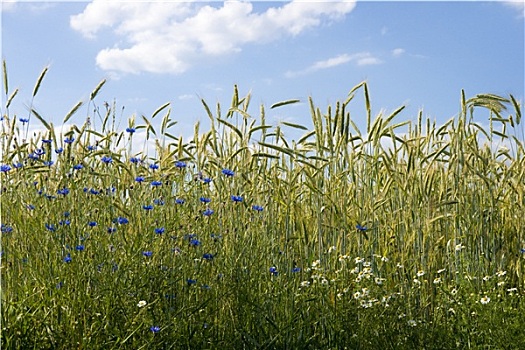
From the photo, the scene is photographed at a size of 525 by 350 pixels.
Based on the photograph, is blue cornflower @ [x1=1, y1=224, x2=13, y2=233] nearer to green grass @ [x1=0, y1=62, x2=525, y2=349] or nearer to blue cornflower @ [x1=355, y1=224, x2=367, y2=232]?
green grass @ [x1=0, y1=62, x2=525, y2=349]

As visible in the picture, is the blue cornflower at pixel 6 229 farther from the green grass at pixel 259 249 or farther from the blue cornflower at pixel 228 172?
the blue cornflower at pixel 228 172

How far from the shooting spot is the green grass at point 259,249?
2.80 meters

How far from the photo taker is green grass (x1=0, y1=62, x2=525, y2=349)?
2803 millimetres

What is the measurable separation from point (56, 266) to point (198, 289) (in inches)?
25.6

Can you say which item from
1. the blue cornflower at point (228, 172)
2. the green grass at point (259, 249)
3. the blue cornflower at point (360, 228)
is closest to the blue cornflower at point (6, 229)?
the green grass at point (259, 249)

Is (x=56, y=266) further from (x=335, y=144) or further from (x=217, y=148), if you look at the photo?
(x=335, y=144)

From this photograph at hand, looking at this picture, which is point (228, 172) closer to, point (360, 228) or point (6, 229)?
point (360, 228)

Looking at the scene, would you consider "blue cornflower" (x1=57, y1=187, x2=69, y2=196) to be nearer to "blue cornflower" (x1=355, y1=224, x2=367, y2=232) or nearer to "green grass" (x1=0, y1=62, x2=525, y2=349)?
"green grass" (x1=0, y1=62, x2=525, y2=349)

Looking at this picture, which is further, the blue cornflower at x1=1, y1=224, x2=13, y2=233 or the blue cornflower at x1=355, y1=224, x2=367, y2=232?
the blue cornflower at x1=355, y1=224, x2=367, y2=232

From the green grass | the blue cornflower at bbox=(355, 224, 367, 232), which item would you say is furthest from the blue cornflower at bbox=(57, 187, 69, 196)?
the blue cornflower at bbox=(355, 224, 367, 232)

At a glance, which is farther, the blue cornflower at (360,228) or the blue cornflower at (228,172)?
the blue cornflower at (360,228)

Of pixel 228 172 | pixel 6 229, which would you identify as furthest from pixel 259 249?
pixel 6 229

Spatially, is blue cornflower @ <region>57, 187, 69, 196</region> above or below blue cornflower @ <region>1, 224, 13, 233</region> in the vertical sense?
above

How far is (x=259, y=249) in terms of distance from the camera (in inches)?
129
